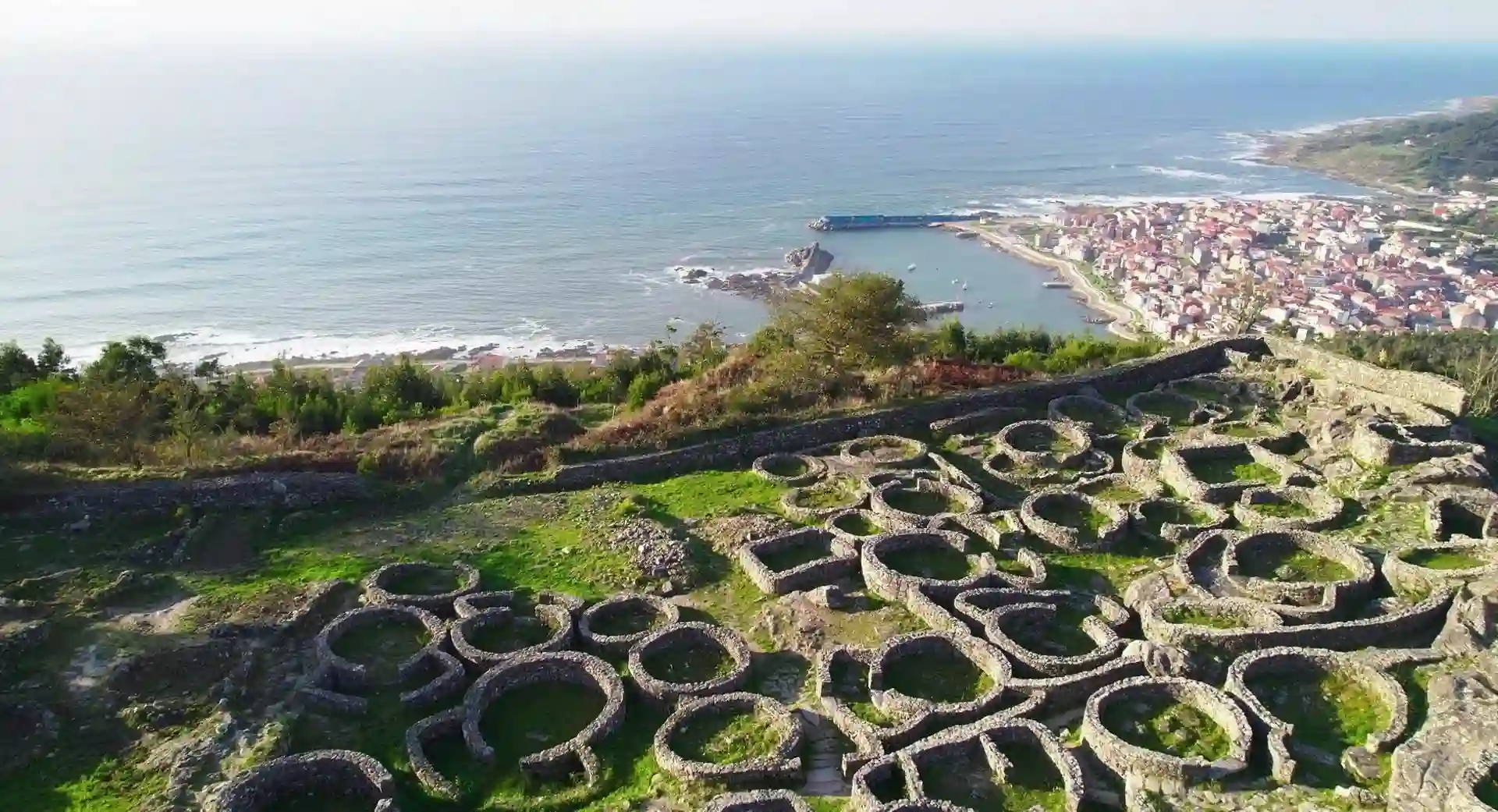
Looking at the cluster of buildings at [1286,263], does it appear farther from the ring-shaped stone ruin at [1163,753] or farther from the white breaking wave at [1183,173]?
the ring-shaped stone ruin at [1163,753]

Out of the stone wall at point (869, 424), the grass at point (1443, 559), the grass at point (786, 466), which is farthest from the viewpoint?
the grass at point (786, 466)

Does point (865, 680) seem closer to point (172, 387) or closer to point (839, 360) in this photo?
point (839, 360)

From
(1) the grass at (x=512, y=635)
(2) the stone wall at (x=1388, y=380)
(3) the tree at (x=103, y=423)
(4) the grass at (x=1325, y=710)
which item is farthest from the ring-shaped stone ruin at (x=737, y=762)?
(2) the stone wall at (x=1388, y=380)

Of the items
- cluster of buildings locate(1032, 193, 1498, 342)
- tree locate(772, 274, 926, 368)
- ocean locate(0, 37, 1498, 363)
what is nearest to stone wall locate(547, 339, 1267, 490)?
tree locate(772, 274, 926, 368)

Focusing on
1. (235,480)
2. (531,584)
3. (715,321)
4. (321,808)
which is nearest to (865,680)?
(531,584)

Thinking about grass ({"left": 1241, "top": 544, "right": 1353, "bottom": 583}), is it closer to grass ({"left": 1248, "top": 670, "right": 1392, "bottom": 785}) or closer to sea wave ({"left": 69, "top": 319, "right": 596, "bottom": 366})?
grass ({"left": 1248, "top": 670, "right": 1392, "bottom": 785})
